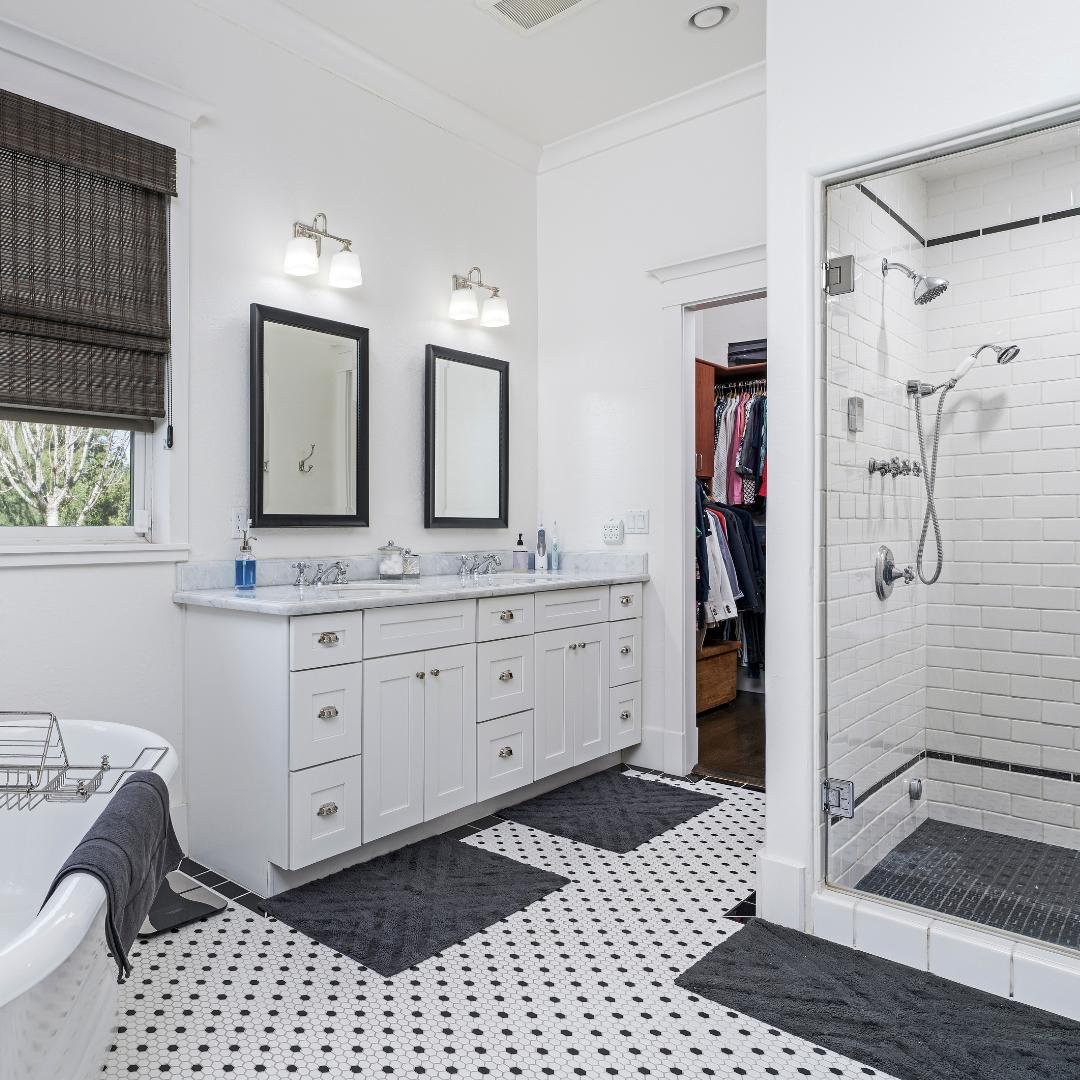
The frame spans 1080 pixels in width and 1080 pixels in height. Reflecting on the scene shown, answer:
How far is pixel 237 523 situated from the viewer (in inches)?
118

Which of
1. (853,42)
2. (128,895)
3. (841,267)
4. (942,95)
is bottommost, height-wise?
(128,895)

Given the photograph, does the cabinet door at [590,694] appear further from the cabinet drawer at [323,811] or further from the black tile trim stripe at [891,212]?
the black tile trim stripe at [891,212]

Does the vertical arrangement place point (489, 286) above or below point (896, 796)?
above

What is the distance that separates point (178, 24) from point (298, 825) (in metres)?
2.65

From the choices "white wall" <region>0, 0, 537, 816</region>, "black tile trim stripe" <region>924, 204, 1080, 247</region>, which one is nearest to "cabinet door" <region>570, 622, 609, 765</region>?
"white wall" <region>0, 0, 537, 816</region>

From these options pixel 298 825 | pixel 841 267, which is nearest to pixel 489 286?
pixel 841 267

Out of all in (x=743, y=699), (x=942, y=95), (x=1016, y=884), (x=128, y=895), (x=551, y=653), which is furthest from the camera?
(x=743, y=699)

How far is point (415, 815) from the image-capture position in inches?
111

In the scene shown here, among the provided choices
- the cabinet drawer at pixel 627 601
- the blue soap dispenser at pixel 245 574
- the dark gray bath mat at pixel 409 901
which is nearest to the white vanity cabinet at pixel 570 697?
the cabinet drawer at pixel 627 601

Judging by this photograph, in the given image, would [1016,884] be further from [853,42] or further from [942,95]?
[853,42]

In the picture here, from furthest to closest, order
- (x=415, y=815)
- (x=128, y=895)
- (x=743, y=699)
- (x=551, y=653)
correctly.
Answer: (x=743, y=699) < (x=551, y=653) < (x=415, y=815) < (x=128, y=895)

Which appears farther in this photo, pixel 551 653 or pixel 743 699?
pixel 743 699

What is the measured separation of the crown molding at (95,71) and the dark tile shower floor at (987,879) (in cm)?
323

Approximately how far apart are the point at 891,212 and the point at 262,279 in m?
2.13
